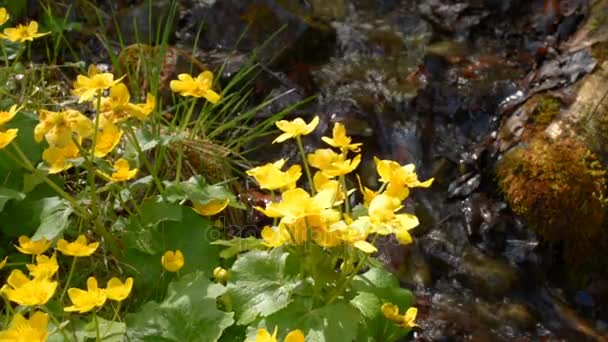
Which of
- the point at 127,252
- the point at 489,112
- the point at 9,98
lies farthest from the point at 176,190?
the point at 489,112

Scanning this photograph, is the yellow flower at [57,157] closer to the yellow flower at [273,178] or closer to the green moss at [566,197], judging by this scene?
the yellow flower at [273,178]

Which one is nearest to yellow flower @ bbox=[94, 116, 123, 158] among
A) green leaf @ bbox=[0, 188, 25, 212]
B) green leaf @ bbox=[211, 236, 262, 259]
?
green leaf @ bbox=[0, 188, 25, 212]

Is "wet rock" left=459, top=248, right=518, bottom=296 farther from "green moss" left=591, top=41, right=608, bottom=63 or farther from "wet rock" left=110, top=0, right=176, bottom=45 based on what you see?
"wet rock" left=110, top=0, right=176, bottom=45

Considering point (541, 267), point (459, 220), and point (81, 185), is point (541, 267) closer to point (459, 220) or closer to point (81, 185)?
point (459, 220)

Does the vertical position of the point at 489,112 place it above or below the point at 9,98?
below

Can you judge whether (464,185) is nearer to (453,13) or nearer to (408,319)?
(453,13)

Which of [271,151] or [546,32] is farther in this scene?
[546,32]

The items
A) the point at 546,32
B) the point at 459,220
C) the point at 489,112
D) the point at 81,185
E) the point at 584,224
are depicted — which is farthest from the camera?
the point at 546,32
